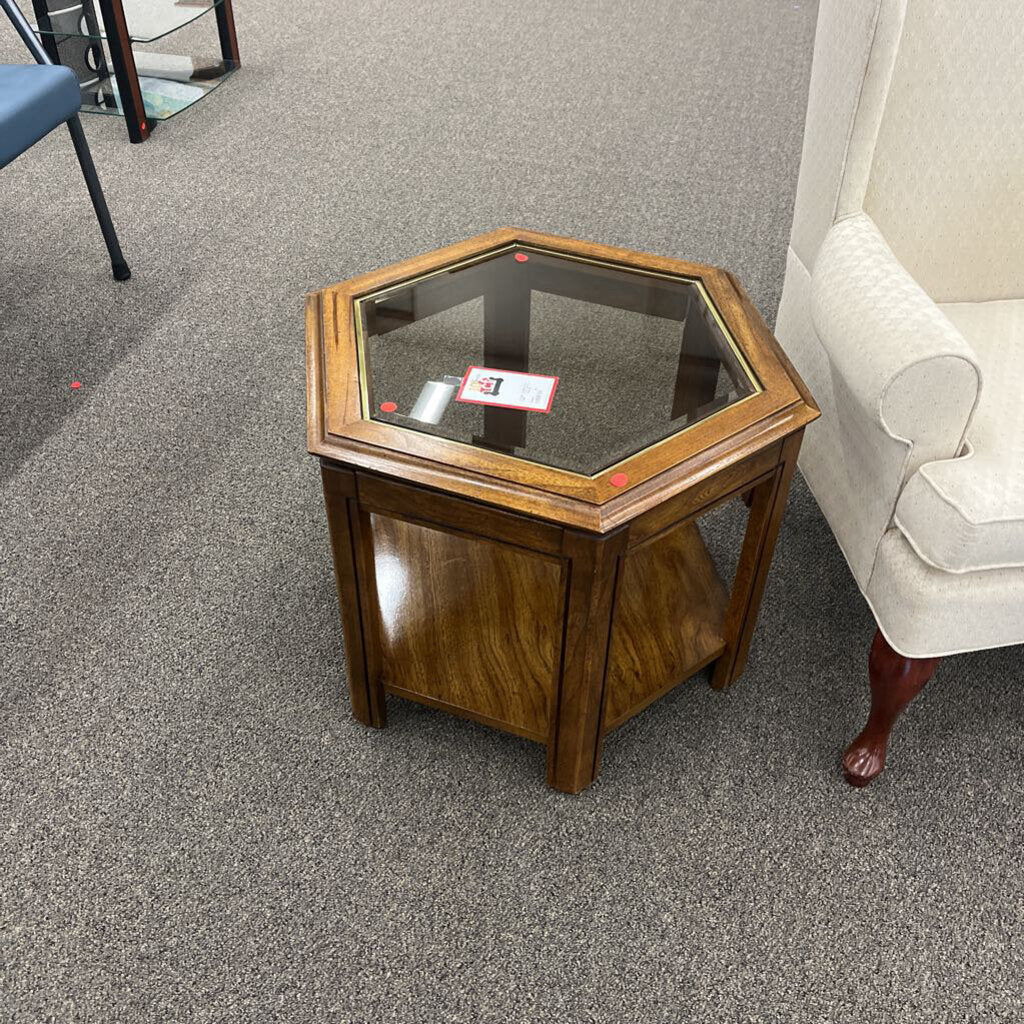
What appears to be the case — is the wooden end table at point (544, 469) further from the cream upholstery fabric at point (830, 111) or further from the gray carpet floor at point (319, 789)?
the cream upholstery fabric at point (830, 111)

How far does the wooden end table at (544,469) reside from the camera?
1.05 metres

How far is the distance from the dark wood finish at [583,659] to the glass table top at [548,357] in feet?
0.28

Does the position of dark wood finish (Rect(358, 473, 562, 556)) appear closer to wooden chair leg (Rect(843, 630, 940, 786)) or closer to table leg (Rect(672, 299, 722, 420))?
table leg (Rect(672, 299, 722, 420))

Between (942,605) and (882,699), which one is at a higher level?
(942,605)

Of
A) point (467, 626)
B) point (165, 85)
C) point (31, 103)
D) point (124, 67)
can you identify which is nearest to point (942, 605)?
point (467, 626)

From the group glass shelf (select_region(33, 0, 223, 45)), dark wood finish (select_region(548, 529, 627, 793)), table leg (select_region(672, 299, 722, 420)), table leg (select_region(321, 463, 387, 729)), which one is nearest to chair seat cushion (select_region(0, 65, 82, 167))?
glass shelf (select_region(33, 0, 223, 45))

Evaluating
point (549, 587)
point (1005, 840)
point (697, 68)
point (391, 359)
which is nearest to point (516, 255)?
point (391, 359)

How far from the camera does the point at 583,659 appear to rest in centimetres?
112

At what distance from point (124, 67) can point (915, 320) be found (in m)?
2.17

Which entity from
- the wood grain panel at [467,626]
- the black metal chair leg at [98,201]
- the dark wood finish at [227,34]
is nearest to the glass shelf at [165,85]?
Result: the dark wood finish at [227,34]

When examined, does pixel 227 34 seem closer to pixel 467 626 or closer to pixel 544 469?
pixel 467 626

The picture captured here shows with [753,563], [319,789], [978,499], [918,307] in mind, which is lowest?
[319,789]

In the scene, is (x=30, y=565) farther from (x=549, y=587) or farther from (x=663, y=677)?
(x=663, y=677)

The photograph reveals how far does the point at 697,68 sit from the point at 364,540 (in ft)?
8.37
